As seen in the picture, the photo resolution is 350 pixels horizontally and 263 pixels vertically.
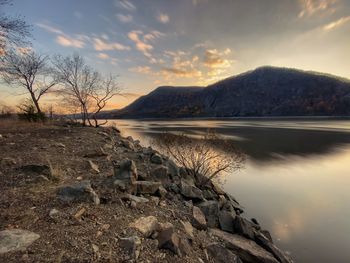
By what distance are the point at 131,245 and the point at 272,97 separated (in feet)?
554

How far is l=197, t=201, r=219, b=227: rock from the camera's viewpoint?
6.89 metres

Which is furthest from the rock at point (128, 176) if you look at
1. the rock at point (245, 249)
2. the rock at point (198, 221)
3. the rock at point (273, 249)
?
the rock at point (273, 249)

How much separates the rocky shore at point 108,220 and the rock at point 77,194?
0.02m

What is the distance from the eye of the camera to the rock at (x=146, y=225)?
4.60 m

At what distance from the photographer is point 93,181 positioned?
684cm

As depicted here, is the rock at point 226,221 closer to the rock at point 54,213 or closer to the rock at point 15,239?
the rock at point 54,213

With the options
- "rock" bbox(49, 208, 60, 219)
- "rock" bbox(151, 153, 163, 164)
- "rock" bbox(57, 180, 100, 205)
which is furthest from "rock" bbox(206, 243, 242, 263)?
"rock" bbox(151, 153, 163, 164)

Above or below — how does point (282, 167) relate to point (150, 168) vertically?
below

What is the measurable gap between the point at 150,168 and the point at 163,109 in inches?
7385

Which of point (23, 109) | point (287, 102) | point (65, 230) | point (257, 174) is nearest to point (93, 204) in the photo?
point (65, 230)

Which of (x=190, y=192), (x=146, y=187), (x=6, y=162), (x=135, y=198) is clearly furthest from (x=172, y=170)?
(x=6, y=162)

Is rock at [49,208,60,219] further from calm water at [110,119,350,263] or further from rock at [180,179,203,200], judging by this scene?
calm water at [110,119,350,263]

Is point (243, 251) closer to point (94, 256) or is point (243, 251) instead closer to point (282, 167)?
point (94, 256)

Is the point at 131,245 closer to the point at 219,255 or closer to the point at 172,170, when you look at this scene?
the point at 219,255
